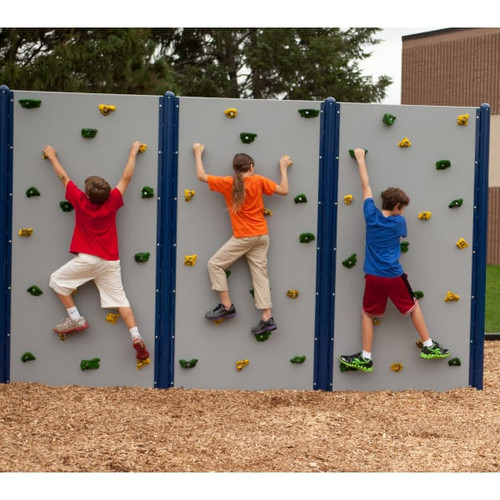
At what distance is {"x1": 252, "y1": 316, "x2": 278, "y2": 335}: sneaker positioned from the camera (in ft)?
22.5

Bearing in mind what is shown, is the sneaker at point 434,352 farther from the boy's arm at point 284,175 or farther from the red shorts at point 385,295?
the boy's arm at point 284,175

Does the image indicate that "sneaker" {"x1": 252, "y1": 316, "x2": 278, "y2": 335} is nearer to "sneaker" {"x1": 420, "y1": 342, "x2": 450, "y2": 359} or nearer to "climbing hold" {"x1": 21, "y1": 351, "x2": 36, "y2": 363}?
"sneaker" {"x1": 420, "y1": 342, "x2": 450, "y2": 359}

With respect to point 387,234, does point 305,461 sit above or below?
below

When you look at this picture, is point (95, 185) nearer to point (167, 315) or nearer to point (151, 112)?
point (151, 112)

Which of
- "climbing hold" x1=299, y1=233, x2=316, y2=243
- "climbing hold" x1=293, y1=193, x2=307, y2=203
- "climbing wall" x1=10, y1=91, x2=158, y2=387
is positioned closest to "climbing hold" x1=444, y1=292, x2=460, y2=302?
"climbing hold" x1=299, y1=233, x2=316, y2=243

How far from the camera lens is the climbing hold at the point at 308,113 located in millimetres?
→ 6895

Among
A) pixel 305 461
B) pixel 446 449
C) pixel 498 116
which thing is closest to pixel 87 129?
pixel 305 461

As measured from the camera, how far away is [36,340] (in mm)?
6902

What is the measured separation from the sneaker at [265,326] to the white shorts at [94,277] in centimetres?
108

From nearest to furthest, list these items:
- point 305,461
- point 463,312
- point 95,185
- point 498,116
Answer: point 305,461
point 95,185
point 463,312
point 498,116

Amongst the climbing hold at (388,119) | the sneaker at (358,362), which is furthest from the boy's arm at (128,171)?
the sneaker at (358,362)

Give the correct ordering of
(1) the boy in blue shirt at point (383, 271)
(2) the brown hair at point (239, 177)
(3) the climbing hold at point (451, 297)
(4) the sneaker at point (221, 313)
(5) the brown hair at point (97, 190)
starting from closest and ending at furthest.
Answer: (5) the brown hair at point (97, 190), (2) the brown hair at point (239, 177), (1) the boy in blue shirt at point (383, 271), (4) the sneaker at point (221, 313), (3) the climbing hold at point (451, 297)

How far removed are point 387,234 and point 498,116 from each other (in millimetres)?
18481

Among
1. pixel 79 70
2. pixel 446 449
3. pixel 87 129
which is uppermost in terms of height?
pixel 79 70
